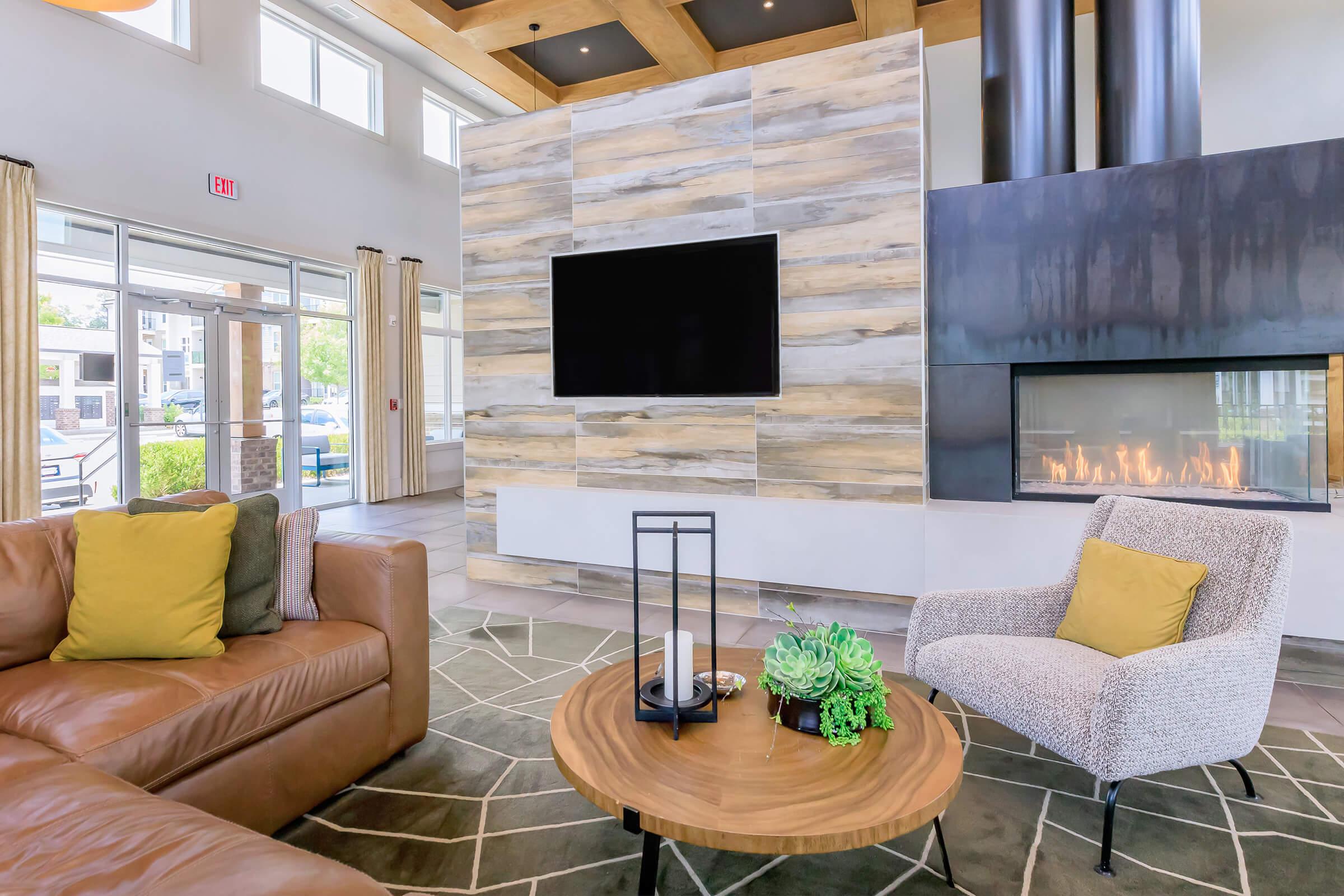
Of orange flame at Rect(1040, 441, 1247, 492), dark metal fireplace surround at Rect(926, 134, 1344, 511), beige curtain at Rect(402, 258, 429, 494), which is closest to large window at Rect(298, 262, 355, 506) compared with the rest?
beige curtain at Rect(402, 258, 429, 494)

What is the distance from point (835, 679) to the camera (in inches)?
59.8

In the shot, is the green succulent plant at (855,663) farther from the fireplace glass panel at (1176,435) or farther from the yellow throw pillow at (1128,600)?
the fireplace glass panel at (1176,435)

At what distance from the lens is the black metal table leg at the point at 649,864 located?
140cm

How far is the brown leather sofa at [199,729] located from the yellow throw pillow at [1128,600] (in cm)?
200

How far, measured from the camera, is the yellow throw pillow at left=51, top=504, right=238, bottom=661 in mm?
→ 1777

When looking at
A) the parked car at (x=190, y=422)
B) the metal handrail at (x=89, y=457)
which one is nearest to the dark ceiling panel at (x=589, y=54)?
the parked car at (x=190, y=422)

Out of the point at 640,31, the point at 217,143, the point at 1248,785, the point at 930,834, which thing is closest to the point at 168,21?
the point at 217,143

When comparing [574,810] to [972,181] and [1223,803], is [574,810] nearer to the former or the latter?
[1223,803]

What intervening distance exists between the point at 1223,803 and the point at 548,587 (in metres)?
3.17

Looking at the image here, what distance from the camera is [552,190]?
4004mm

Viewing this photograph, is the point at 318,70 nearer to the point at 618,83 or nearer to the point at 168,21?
the point at 168,21

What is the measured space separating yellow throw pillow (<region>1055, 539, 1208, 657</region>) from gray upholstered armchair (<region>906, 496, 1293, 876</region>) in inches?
2.2

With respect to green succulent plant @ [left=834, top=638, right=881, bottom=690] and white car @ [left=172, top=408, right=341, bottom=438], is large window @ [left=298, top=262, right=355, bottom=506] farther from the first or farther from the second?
green succulent plant @ [left=834, top=638, right=881, bottom=690]

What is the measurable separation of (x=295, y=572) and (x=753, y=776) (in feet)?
5.10
